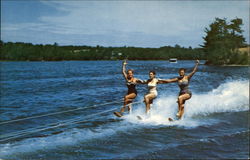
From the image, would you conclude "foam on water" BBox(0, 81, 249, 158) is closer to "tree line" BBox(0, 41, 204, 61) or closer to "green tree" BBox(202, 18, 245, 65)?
"green tree" BBox(202, 18, 245, 65)

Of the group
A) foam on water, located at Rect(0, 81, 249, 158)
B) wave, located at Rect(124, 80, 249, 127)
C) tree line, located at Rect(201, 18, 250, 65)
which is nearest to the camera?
foam on water, located at Rect(0, 81, 249, 158)

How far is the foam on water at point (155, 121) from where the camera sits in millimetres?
10180

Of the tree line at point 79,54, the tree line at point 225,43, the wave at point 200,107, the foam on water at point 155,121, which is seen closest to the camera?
the foam on water at point 155,121

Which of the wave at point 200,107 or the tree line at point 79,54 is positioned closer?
the wave at point 200,107

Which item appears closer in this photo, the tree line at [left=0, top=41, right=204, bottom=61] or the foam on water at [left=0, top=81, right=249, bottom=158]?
the foam on water at [left=0, top=81, right=249, bottom=158]

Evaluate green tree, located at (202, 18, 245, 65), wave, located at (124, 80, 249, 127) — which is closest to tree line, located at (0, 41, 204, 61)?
green tree, located at (202, 18, 245, 65)

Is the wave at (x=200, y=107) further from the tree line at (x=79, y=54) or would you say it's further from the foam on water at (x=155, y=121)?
the tree line at (x=79, y=54)

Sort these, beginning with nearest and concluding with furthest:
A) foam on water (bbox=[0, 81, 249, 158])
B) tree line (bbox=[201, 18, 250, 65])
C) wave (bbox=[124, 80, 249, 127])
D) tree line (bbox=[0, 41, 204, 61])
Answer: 1. foam on water (bbox=[0, 81, 249, 158])
2. wave (bbox=[124, 80, 249, 127])
3. tree line (bbox=[201, 18, 250, 65])
4. tree line (bbox=[0, 41, 204, 61])

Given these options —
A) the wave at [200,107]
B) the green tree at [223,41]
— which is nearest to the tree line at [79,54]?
the green tree at [223,41]

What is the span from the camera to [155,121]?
1264 centimetres

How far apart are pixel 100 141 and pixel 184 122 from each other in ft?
13.4

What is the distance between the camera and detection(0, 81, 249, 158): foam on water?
10.2 metres

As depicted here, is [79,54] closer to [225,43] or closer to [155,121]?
[225,43]

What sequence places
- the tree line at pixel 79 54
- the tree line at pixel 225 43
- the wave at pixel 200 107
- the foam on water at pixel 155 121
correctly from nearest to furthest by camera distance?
the foam on water at pixel 155 121
the wave at pixel 200 107
the tree line at pixel 225 43
the tree line at pixel 79 54
